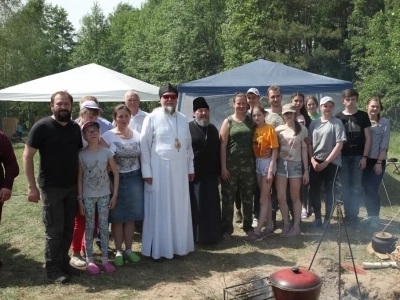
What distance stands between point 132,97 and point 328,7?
25.9 m

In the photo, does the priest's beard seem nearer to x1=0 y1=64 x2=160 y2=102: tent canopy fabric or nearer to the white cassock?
the white cassock

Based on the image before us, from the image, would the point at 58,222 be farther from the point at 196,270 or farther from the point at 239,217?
the point at 239,217

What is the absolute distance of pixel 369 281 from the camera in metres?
3.85

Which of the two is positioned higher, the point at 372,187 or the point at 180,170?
the point at 180,170

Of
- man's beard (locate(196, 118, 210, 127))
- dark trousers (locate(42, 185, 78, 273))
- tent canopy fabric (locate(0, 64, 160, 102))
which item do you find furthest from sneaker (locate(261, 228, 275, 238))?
tent canopy fabric (locate(0, 64, 160, 102))

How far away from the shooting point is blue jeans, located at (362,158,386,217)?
5711mm

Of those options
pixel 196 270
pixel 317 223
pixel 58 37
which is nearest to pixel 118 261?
pixel 196 270

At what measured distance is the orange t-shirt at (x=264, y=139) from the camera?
16.2ft

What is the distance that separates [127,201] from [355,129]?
10.1ft

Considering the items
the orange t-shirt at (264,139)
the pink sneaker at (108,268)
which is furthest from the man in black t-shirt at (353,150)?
the pink sneaker at (108,268)

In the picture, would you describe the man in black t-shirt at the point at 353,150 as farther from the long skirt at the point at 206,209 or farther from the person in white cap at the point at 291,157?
the long skirt at the point at 206,209

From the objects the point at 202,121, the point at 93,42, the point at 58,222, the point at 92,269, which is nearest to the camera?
the point at 58,222

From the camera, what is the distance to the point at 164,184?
4.43 metres

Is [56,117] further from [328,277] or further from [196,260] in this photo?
[328,277]
